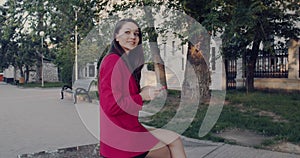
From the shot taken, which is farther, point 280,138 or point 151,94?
point 280,138

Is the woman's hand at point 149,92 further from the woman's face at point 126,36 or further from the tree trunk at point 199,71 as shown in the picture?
the tree trunk at point 199,71

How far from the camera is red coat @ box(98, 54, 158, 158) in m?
2.12

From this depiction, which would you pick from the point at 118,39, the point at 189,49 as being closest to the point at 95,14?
the point at 189,49

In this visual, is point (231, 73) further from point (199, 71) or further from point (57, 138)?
point (57, 138)

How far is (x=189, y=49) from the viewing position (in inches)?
412

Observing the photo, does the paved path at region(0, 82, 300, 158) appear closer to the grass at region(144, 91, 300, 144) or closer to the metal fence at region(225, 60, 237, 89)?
the grass at region(144, 91, 300, 144)

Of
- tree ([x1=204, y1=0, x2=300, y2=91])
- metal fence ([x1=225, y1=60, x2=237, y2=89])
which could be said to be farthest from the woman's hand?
metal fence ([x1=225, y1=60, x2=237, y2=89])

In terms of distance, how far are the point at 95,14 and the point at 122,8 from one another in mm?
1590

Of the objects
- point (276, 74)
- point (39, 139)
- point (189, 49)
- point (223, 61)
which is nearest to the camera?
point (39, 139)

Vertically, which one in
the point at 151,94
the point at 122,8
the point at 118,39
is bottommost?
the point at 151,94

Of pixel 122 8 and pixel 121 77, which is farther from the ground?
pixel 122 8

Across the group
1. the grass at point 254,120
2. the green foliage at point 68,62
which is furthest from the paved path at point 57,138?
the green foliage at point 68,62

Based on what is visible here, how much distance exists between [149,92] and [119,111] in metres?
0.25

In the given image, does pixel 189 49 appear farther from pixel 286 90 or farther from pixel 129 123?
pixel 129 123
